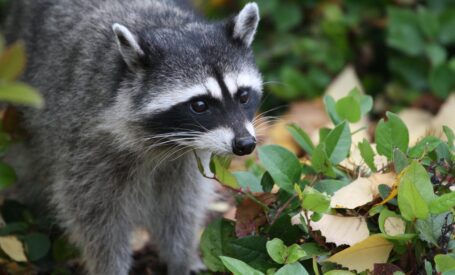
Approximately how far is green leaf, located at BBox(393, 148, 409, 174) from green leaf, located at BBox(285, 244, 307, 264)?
66cm

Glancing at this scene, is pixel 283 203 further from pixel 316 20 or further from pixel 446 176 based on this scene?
pixel 316 20

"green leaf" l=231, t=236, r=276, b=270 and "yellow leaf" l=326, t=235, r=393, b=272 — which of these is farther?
"green leaf" l=231, t=236, r=276, b=270

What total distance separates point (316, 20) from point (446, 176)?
12.8 feet

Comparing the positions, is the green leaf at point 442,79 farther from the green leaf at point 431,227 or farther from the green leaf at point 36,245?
the green leaf at point 36,245

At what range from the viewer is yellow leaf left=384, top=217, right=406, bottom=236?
11.7ft

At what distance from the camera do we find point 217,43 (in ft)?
13.2

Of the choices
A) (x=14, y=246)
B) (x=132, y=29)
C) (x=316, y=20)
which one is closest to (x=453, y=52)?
(x=316, y=20)

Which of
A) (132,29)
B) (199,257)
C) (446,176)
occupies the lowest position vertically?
(199,257)

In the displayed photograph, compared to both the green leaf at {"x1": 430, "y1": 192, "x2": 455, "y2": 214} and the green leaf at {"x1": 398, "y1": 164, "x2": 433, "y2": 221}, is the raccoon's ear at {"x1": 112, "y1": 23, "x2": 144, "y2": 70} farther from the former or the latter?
the green leaf at {"x1": 430, "y1": 192, "x2": 455, "y2": 214}

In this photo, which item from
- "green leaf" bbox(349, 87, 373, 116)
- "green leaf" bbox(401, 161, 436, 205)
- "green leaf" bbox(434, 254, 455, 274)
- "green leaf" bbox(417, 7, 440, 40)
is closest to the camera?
→ "green leaf" bbox(434, 254, 455, 274)

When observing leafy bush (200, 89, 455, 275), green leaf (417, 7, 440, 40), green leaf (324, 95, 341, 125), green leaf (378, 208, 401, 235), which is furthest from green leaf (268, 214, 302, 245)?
green leaf (417, 7, 440, 40)

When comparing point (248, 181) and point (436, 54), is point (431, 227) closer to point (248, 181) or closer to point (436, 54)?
point (248, 181)

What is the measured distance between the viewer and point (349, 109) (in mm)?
4328

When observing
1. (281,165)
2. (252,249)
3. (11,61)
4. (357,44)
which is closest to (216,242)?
(252,249)
